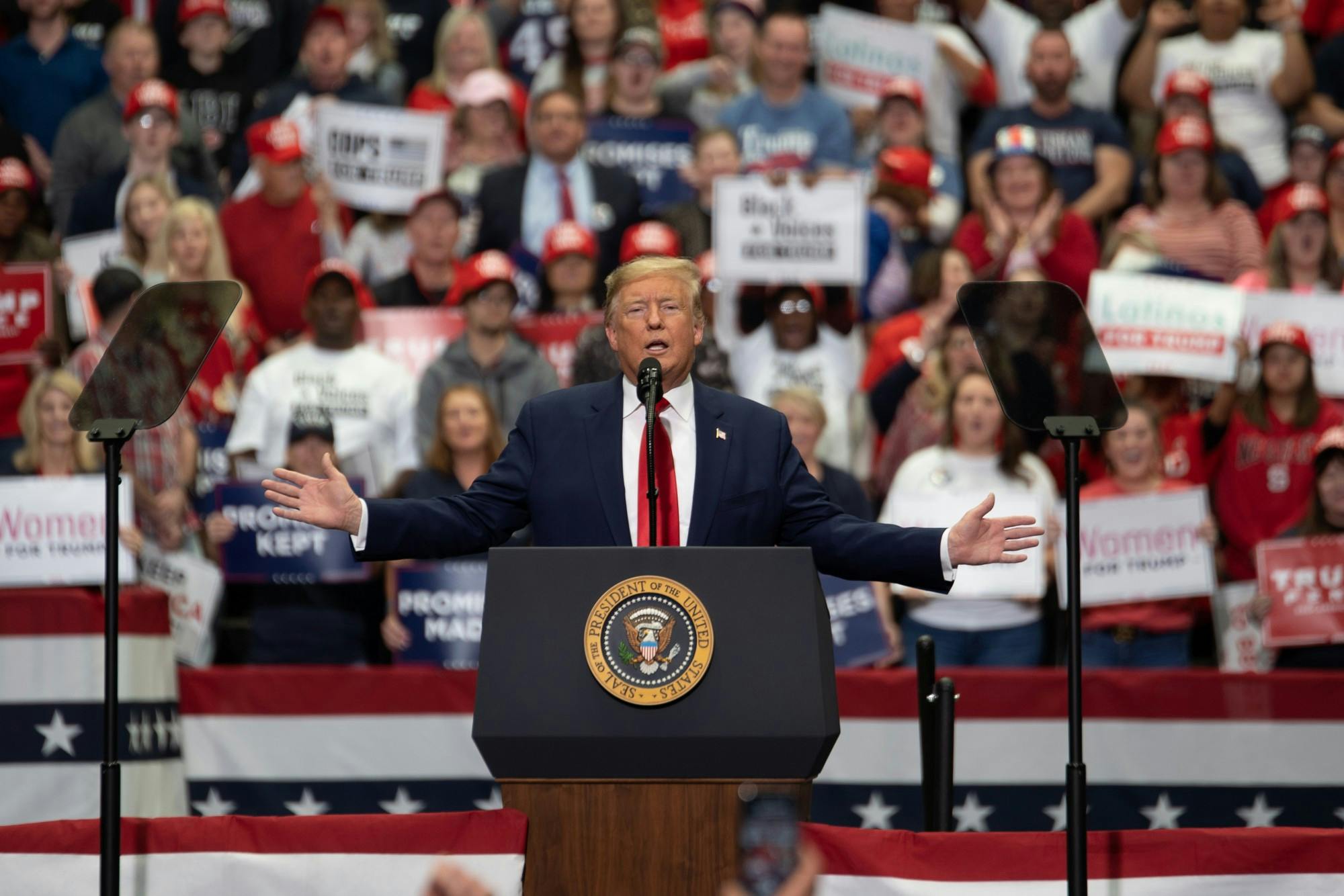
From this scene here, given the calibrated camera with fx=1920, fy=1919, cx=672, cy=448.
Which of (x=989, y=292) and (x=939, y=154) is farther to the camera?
(x=939, y=154)

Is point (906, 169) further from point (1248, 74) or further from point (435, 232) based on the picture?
point (435, 232)

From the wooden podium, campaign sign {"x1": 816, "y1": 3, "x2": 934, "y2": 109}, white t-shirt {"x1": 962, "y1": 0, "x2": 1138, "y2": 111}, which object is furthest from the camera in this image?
white t-shirt {"x1": 962, "y1": 0, "x2": 1138, "y2": 111}

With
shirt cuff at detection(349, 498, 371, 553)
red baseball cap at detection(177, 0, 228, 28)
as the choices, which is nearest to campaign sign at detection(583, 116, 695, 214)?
red baseball cap at detection(177, 0, 228, 28)

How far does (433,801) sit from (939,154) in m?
5.20

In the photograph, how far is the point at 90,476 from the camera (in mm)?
7914

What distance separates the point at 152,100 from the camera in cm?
998

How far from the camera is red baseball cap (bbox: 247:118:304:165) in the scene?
9938 millimetres

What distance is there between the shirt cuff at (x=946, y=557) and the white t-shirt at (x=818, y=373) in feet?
14.0

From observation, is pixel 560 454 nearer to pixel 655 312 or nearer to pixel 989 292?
pixel 655 312

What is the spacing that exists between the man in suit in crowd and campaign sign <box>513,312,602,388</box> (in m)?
0.71

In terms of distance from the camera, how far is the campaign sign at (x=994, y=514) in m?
7.66

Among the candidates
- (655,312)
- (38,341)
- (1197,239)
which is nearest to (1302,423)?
(1197,239)

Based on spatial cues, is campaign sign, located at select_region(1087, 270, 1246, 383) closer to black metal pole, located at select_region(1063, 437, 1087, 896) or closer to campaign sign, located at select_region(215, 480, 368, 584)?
campaign sign, located at select_region(215, 480, 368, 584)

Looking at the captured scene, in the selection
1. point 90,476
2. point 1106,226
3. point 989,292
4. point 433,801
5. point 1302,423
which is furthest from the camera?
point 1106,226
